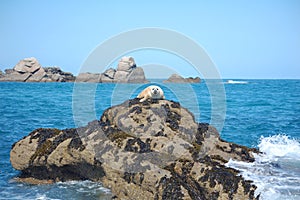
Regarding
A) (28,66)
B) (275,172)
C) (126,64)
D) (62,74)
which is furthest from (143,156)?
(62,74)

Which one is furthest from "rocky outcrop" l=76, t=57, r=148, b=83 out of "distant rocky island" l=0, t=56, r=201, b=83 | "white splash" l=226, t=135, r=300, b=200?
"white splash" l=226, t=135, r=300, b=200

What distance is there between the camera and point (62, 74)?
110875 mm

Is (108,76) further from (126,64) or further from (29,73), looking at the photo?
(29,73)

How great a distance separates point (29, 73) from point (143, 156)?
99.8m

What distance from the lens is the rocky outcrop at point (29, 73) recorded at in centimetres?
9936

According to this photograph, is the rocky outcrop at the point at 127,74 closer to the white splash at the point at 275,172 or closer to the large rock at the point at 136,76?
the large rock at the point at 136,76

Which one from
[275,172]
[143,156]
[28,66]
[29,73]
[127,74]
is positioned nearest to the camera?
[143,156]

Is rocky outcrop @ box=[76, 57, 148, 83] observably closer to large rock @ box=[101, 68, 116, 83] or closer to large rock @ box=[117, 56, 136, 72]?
large rock @ box=[117, 56, 136, 72]

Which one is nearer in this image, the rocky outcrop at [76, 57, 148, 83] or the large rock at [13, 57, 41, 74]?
the rocky outcrop at [76, 57, 148, 83]

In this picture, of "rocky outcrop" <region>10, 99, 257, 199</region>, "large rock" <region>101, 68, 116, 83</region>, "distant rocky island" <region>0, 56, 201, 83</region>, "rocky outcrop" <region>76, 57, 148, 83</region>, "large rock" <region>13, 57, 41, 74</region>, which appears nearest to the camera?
"rocky outcrop" <region>10, 99, 257, 199</region>

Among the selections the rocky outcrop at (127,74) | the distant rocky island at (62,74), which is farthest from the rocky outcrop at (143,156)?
the rocky outcrop at (127,74)

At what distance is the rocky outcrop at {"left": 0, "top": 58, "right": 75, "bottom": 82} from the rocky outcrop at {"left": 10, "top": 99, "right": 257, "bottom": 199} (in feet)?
310

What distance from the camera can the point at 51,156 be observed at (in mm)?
9523

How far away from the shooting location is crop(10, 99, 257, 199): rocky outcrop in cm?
763
